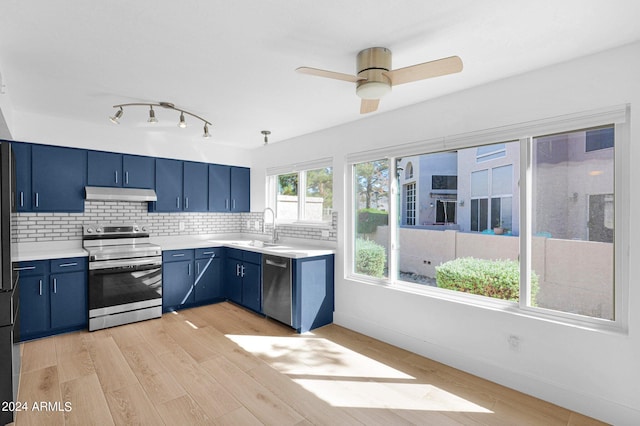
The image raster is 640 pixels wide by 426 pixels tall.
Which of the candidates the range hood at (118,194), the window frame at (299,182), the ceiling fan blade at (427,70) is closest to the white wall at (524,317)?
the window frame at (299,182)

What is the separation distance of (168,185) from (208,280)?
1.47 meters

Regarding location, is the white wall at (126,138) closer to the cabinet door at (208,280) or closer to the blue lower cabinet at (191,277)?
the blue lower cabinet at (191,277)

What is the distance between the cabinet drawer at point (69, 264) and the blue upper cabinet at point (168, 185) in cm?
113

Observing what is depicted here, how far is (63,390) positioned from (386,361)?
2.62m

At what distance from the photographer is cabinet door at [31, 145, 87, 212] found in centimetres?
371

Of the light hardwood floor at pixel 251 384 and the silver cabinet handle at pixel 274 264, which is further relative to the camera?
the silver cabinet handle at pixel 274 264

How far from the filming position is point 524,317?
2.51m

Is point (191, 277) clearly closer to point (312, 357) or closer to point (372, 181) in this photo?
point (312, 357)

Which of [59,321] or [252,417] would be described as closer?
[252,417]

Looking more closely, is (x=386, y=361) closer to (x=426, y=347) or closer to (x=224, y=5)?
(x=426, y=347)

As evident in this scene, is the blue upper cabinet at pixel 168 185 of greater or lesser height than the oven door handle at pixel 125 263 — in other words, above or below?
above

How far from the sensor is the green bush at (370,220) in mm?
3648

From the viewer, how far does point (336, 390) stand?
8.36 ft

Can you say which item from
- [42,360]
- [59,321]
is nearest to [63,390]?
[42,360]
